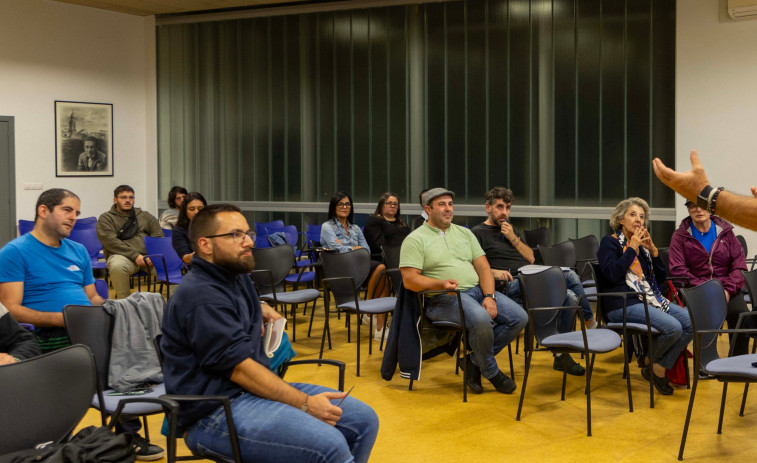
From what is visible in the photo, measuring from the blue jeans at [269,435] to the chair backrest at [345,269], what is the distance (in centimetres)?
313

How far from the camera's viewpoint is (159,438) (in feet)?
14.8

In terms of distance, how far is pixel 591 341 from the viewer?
4812 mm

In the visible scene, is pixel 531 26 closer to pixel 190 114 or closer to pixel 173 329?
pixel 190 114

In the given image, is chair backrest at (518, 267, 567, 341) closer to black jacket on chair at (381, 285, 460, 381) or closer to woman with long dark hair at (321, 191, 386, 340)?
black jacket on chair at (381, 285, 460, 381)

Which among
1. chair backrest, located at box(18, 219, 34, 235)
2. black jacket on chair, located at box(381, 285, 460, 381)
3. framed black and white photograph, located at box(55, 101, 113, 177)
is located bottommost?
black jacket on chair, located at box(381, 285, 460, 381)

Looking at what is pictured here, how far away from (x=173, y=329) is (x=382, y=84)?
8096mm

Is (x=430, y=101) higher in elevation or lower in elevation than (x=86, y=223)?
higher

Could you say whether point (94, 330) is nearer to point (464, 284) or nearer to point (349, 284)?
point (464, 284)

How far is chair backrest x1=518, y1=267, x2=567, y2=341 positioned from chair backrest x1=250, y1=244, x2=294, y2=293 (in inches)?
94.3

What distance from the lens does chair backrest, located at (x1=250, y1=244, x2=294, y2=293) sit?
6.81 meters

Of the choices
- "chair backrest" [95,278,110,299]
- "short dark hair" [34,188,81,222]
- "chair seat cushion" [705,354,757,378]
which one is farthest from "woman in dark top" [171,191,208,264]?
"chair seat cushion" [705,354,757,378]

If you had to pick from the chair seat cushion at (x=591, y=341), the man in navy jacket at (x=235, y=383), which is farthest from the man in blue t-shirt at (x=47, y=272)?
the chair seat cushion at (x=591, y=341)

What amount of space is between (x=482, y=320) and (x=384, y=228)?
9.78ft

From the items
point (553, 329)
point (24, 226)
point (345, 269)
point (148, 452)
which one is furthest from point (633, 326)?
point (24, 226)
